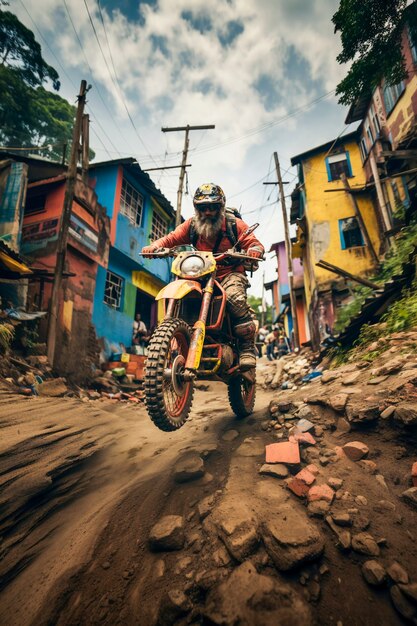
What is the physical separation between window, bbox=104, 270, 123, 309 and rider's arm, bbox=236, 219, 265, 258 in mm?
9448

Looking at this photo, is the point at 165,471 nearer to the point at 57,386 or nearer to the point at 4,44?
the point at 57,386

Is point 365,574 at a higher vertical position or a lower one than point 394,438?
lower

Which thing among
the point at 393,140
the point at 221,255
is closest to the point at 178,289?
the point at 221,255

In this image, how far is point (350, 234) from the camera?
1413cm

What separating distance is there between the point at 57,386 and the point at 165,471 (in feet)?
15.9

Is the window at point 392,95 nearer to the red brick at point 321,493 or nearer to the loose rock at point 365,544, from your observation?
the red brick at point 321,493

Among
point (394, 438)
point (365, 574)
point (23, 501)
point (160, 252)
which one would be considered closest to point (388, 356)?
point (394, 438)

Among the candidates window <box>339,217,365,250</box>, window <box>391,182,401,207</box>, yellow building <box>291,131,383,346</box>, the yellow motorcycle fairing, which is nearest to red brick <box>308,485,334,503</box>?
the yellow motorcycle fairing

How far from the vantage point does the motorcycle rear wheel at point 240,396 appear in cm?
400

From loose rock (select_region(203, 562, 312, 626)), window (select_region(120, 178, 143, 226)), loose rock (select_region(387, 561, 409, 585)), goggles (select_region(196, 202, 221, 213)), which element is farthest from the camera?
window (select_region(120, 178, 143, 226))

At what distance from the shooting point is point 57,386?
636cm

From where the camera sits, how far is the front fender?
2.93 m

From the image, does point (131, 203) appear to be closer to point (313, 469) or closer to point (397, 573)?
point (313, 469)

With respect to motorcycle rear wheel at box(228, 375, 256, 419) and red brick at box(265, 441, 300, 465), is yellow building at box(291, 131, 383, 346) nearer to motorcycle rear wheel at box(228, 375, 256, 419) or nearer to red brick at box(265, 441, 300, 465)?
motorcycle rear wheel at box(228, 375, 256, 419)
